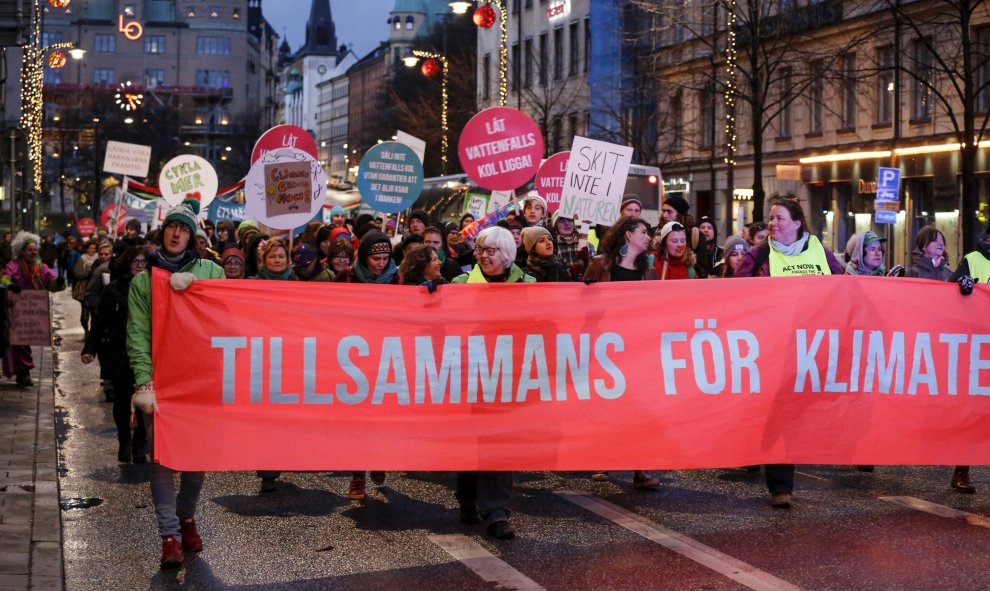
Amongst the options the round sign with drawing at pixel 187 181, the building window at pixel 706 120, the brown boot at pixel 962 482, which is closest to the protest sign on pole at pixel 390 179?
the round sign with drawing at pixel 187 181

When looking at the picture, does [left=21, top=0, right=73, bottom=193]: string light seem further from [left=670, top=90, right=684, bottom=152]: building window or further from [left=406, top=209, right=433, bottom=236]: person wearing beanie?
[left=670, top=90, right=684, bottom=152]: building window

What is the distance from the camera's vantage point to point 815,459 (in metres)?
8.86

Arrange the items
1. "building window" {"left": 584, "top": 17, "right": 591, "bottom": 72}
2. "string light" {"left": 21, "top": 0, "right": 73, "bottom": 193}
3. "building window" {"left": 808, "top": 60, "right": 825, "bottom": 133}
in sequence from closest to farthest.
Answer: "string light" {"left": 21, "top": 0, "right": 73, "bottom": 193}, "building window" {"left": 808, "top": 60, "right": 825, "bottom": 133}, "building window" {"left": 584, "top": 17, "right": 591, "bottom": 72}

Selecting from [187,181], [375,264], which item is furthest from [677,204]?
[187,181]

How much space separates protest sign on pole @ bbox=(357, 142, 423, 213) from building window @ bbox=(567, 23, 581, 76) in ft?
147

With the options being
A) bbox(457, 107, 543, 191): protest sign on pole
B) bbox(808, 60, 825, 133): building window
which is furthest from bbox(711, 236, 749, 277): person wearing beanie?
bbox(808, 60, 825, 133): building window

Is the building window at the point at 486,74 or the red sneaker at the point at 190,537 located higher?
the building window at the point at 486,74

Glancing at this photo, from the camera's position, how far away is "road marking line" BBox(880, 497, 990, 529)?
29.5 ft

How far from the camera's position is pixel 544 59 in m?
64.1

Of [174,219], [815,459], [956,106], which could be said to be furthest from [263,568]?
[956,106]

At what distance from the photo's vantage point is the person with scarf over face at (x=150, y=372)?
796 cm

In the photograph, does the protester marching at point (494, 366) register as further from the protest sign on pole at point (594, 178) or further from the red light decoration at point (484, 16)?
the red light decoration at point (484, 16)

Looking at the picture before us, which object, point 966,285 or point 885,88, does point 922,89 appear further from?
point 966,285

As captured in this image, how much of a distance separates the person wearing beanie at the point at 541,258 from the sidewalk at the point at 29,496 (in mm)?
3387
